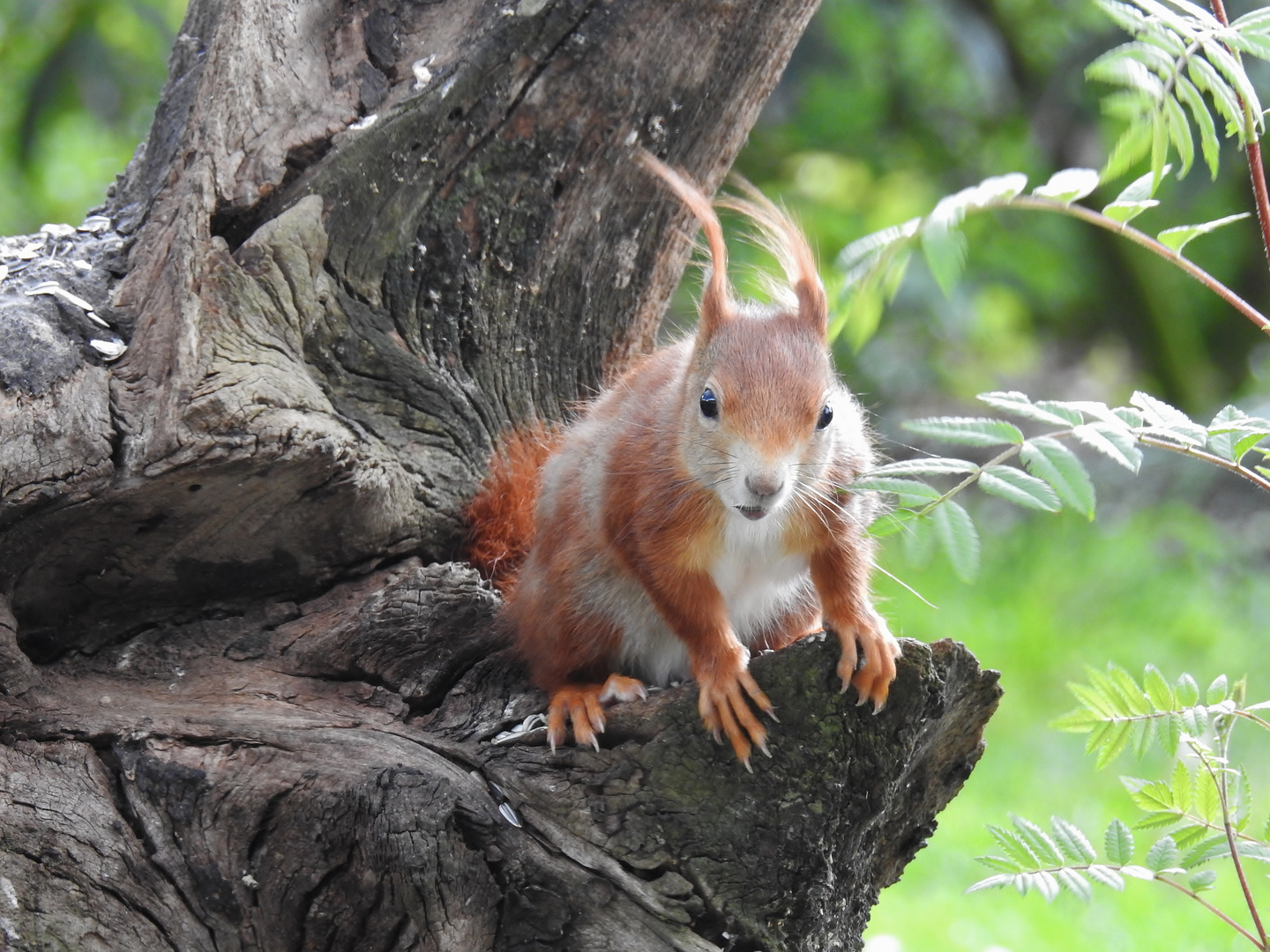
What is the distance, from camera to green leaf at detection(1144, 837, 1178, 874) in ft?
3.61

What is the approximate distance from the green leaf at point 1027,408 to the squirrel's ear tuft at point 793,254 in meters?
0.42

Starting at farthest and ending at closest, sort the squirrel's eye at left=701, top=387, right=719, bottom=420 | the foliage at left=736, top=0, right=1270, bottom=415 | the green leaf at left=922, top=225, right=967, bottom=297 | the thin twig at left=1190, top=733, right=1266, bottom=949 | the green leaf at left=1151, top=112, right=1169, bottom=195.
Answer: the foliage at left=736, top=0, right=1270, bottom=415 < the squirrel's eye at left=701, top=387, right=719, bottom=420 < the thin twig at left=1190, top=733, right=1266, bottom=949 < the green leaf at left=1151, top=112, right=1169, bottom=195 < the green leaf at left=922, top=225, right=967, bottom=297

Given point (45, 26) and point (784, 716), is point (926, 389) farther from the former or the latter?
point (784, 716)

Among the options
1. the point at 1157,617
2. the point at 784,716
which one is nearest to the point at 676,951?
the point at 784,716

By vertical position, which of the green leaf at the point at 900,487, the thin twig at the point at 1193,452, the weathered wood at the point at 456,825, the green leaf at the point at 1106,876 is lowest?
the weathered wood at the point at 456,825

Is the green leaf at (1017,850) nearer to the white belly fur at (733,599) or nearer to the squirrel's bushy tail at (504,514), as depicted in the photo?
the white belly fur at (733,599)

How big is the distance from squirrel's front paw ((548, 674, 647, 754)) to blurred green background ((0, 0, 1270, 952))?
103 cm

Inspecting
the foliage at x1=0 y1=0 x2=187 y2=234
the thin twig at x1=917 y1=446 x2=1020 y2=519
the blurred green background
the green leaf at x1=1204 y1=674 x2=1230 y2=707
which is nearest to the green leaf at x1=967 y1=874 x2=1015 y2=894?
the green leaf at x1=1204 y1=674 x2=1230 y2=707

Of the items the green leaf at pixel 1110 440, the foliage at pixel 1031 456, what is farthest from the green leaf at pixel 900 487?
the green leaf at pixel 1110 440

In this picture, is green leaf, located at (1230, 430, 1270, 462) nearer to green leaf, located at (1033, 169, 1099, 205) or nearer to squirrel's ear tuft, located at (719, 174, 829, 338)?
green leaf, located at (1033, 169, 1099, 205)

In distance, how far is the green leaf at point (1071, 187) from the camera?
1003 mm

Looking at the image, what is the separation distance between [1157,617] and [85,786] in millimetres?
Answer: 2704

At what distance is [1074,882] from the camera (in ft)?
3.52

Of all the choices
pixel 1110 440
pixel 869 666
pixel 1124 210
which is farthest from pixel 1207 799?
pixel 1124 210
